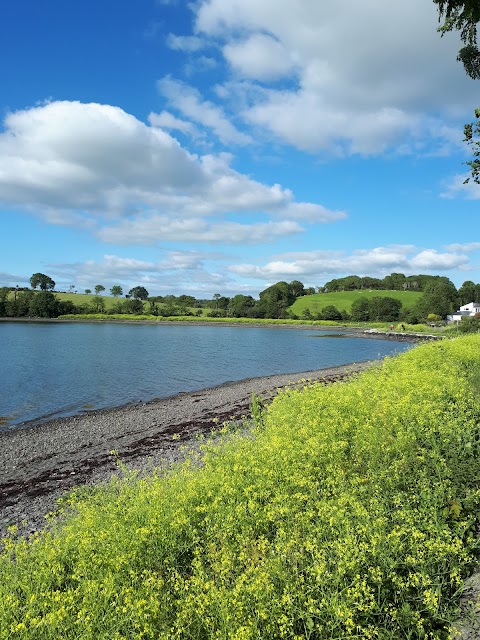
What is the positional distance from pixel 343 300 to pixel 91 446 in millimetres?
177718

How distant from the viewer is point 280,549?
466cm

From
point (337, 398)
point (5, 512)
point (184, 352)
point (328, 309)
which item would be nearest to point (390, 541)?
point (337, 398)

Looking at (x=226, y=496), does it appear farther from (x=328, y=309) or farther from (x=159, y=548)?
(x=328, y=309)

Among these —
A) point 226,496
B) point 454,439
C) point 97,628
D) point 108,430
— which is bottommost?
point 108,430

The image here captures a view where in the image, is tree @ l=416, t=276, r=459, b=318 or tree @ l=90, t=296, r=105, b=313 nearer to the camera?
tree @ l=416, t=276, r=459, b=318

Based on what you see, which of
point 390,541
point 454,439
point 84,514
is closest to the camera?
point 390,541

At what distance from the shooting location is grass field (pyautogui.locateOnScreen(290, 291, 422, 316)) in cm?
17825

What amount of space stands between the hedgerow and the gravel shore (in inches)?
159

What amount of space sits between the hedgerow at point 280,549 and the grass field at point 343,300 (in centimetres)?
17647

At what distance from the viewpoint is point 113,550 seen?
494cm

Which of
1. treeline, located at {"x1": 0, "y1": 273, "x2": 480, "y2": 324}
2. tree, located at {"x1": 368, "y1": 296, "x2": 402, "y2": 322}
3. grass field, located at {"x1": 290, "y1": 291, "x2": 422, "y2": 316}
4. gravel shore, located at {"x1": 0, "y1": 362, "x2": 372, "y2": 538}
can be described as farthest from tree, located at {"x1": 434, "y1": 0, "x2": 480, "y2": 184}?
grass field, located at {"x1": 290, "y1": 291, "x2": 422, "y2": 316}

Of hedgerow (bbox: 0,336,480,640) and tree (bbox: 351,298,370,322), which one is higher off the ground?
tree (bbox: 351,298,370,322)

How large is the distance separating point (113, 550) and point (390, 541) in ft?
10.6

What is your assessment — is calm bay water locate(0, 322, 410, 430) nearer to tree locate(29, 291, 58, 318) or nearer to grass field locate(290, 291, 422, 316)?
tree locate(29, 291, 58, 318)
